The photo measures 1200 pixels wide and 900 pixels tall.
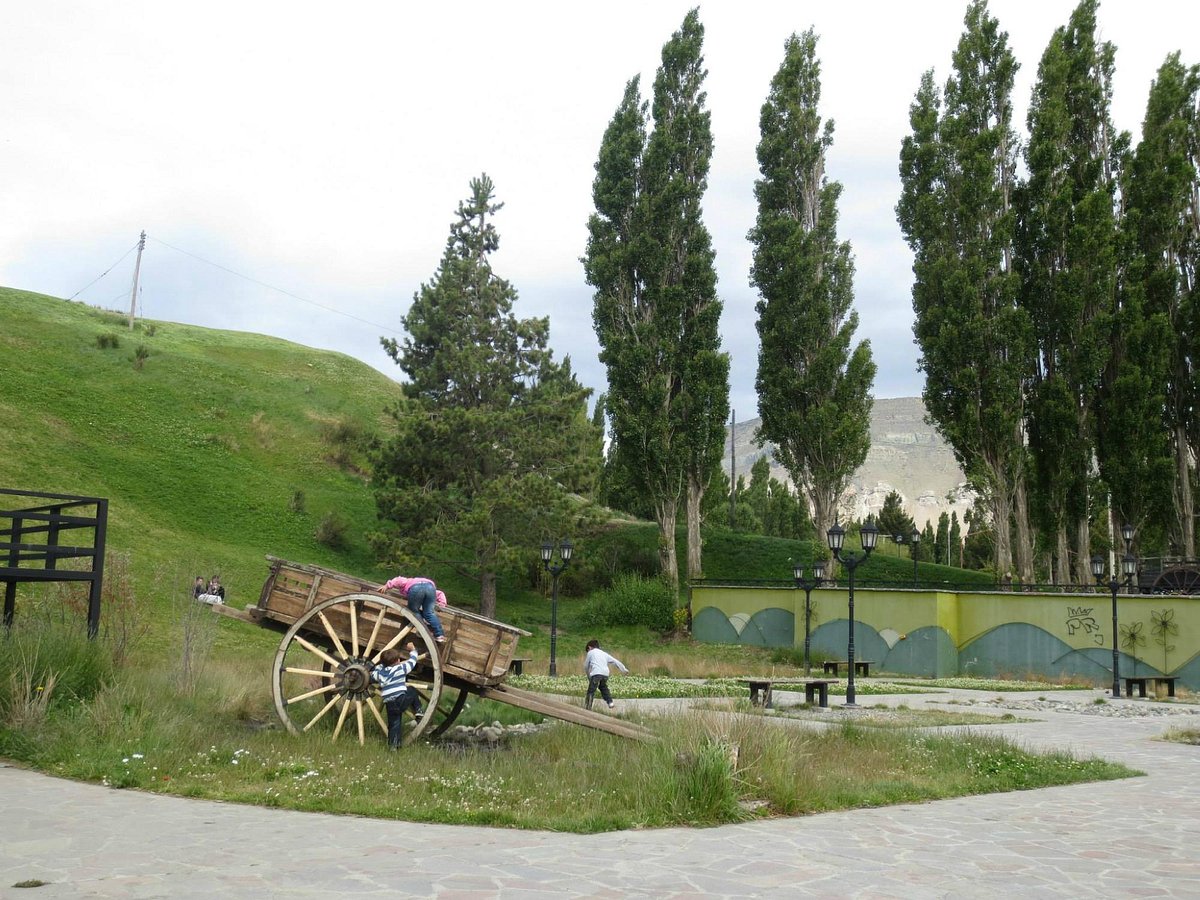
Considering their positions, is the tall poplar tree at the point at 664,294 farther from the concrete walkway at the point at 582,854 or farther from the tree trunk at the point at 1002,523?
the concrete walkway at the point at 582,854

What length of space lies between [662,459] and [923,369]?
10.2 metres

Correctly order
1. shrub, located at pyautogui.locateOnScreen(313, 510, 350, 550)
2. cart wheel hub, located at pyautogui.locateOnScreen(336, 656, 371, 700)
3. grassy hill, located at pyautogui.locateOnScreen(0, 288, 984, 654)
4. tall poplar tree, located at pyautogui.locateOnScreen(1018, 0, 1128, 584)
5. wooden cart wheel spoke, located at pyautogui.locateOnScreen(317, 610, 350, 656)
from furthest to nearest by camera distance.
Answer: shrub, located at pyautogui.locateOnScreen(313, 510, 350, 550) < grassy hill, located at pyautogui.locateOnScreen(0, 288, 984, 654) < tall poplar tree, located at pyautogui.locateOnScreen(1018, 0, 1128, 584) < wooden cart wheel spoke, located at pyautogui.locateOnScreen(317, 610, 350, 656) < cart wheel hub, located at pyautogui.locateOnScreen(336, 656, 371, 700)

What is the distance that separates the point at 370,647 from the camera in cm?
1033

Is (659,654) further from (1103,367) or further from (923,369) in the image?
(1103,367)

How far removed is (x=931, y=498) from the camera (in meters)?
146

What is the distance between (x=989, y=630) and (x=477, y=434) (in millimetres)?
18561

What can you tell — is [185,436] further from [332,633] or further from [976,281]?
[332,633]

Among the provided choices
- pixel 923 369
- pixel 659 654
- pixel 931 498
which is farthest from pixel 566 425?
pixel 931 498

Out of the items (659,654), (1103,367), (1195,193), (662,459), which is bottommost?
(659,654)

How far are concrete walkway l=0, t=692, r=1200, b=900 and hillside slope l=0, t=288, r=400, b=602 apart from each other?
24.4 meters

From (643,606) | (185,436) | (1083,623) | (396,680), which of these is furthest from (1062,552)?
(185,436)

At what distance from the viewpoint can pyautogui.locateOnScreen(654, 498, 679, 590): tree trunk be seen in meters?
37.7

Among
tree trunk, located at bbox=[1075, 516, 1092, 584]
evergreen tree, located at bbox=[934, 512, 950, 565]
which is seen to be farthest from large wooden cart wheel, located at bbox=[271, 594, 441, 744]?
evergreen tree, located at bbox=[934, 512, 950, 565]

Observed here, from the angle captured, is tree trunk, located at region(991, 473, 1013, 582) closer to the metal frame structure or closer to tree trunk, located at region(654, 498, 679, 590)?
tree trunk, located at region(654, 498, 679, 590)
